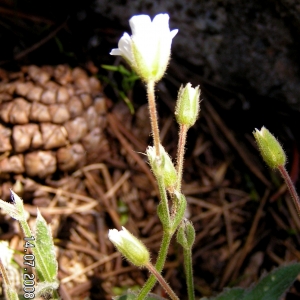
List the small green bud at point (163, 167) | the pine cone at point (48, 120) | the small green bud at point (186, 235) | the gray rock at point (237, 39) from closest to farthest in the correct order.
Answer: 1. the small green bud at point (163, 167)
2. the small green bud at point (186, 235)
3. the pine cone at point (48, 120)
4. the gray rock at point (237, 39)

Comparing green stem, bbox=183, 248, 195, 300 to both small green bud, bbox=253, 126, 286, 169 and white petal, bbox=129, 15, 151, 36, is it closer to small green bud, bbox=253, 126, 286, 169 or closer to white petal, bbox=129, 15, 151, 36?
small green bud, bbox=253, 126, 286, 169

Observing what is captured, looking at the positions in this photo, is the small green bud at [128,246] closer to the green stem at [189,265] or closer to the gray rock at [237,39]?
the green stem at [189,265]

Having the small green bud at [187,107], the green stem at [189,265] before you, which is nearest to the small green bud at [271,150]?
the small green bud at [187,107]

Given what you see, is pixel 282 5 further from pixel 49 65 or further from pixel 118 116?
pixel 49 65

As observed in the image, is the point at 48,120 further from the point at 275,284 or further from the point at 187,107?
the point at 275,284

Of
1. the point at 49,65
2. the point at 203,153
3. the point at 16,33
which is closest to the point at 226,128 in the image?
the point at 203,153

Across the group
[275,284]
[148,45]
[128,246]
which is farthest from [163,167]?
[275,284]
